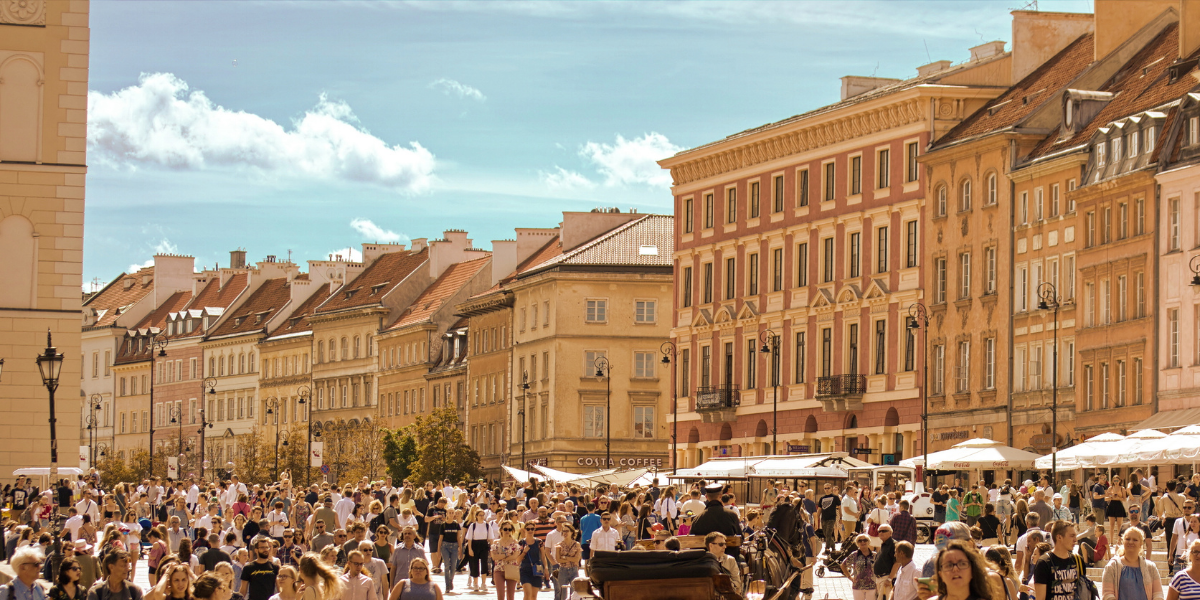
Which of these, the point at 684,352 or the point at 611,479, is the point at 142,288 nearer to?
the point at 684,352

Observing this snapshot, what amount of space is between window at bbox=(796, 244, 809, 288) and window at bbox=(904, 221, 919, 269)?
655 cm

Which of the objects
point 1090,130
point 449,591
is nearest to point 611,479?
point 1090,130

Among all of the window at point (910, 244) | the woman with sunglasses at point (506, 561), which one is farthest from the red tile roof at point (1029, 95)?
the woman with sunglasses at point (506, 561)

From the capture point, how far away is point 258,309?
13188 centimetres

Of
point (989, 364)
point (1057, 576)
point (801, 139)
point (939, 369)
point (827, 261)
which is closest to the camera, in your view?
point (1057, 576)

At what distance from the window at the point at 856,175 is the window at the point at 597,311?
21.4 metres

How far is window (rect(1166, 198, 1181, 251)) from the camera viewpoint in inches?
2143

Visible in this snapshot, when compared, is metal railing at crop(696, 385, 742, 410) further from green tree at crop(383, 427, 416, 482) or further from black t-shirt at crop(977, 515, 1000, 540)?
black t-shirt at crop(977, 515, 1000, 540)

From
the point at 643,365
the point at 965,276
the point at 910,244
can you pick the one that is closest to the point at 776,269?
the point at 910,244


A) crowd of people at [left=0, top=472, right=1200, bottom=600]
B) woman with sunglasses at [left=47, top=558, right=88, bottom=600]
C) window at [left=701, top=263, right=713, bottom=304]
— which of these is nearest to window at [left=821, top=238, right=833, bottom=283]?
window at [left=701, top=263, right=713, bottom=304]

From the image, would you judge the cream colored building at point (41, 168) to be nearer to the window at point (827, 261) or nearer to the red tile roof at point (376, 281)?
the window at point (827, 261)

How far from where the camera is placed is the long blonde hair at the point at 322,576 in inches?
602

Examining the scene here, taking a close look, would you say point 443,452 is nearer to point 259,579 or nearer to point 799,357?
point 799,357

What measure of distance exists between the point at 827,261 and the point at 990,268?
10602 millimetres
